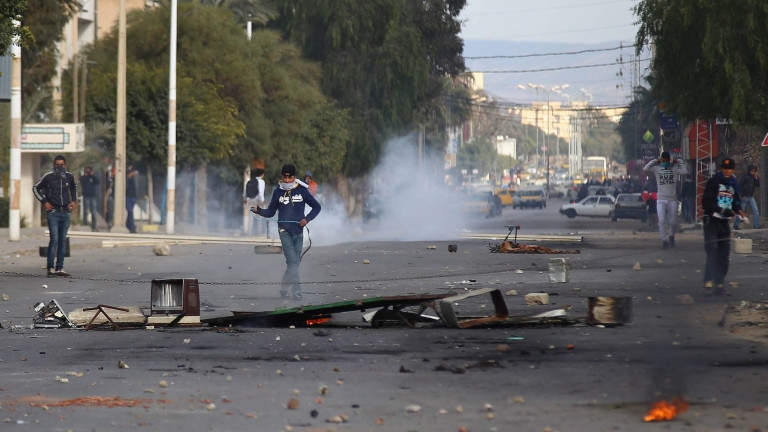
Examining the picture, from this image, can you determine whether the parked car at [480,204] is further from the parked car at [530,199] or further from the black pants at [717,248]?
the black pants at [717,248]

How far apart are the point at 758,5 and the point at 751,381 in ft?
76.4

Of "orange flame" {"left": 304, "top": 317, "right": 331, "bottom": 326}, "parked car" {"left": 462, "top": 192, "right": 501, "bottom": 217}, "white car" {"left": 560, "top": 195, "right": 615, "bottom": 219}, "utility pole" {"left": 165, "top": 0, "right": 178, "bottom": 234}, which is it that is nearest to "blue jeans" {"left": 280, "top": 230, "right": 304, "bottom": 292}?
"orange flame" {"left": 304, "top": 317, "right": 331, "bottom": 326}

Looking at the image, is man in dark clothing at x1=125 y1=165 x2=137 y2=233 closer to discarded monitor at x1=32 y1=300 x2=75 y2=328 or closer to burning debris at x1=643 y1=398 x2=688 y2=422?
discarded monitor at x1=32 y1=300 x2=75 y2=328

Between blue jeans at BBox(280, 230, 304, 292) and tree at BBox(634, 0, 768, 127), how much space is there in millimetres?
16025

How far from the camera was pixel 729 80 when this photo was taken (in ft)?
101

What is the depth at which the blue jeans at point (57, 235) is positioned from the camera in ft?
68.3

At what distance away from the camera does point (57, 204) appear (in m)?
21.0

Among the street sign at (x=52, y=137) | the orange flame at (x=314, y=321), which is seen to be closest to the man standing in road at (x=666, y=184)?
the orange flame at (x=314, y=321)

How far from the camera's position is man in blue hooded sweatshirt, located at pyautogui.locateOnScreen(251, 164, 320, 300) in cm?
1712

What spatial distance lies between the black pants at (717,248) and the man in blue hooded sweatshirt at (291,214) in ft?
15.9

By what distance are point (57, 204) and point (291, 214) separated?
5335mm

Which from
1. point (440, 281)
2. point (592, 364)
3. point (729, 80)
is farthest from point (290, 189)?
point (729, 80)

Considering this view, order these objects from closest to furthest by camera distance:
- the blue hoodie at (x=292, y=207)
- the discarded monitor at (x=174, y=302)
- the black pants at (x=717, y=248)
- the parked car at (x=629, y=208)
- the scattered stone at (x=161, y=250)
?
the discarded monitor at (x=174, y=302) → the black pants at (x=717, y=248) → the blue hoodie at (x=292, y=207) → the scattered stone at (x=161, y=250) → the parked car at (x=629, y=208)

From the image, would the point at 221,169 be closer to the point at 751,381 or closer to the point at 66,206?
the point at 66,206
